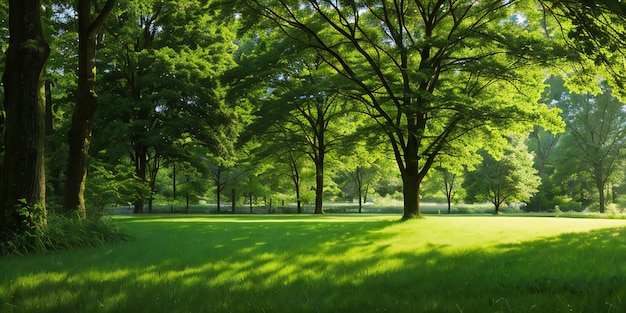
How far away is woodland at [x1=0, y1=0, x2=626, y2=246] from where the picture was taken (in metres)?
7.83

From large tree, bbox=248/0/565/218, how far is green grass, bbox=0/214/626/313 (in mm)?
8472

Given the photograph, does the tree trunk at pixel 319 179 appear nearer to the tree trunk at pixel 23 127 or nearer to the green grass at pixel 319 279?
the green grass at pixel 319 279

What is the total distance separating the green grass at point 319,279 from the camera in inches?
145

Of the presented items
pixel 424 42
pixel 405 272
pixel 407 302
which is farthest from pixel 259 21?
pixel 407 302

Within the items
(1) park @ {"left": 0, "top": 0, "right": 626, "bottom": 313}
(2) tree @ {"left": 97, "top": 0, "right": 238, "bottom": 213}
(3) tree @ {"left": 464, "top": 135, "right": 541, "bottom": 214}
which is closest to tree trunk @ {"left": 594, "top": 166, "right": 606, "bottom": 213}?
(1) park @ {"left": 0, "top": 0, "right": 626, "bottom": 313}

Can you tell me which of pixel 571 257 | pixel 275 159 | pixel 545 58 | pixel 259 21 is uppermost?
pixel 259 21

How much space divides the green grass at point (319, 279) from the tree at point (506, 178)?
32.1 metres

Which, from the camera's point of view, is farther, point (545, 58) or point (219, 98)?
point (219, 98)

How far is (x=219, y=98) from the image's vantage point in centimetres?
2602

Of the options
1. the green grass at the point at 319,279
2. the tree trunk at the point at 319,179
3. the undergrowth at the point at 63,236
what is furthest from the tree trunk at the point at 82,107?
the tree trunk at the point at 319,179

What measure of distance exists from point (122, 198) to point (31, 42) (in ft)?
34.7

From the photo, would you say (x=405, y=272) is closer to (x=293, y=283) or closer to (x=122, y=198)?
(x=293, y=283)

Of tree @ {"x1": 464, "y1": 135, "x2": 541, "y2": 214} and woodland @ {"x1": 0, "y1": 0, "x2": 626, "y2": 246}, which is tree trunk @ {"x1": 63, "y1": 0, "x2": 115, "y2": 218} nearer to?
→ woodland @ {"x1": 0, "y1": 0, "x2": 626, "y2": 246}

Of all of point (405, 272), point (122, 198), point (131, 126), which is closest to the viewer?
point (405, 272)
